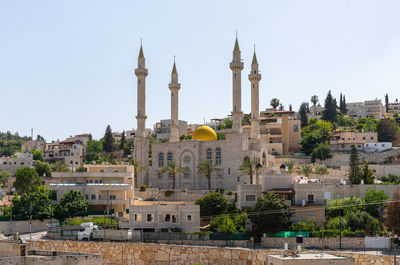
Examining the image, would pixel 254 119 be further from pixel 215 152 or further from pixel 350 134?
pixel 350 134

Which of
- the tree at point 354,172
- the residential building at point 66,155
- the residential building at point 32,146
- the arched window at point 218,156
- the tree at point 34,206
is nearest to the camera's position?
the tree at point 34,206

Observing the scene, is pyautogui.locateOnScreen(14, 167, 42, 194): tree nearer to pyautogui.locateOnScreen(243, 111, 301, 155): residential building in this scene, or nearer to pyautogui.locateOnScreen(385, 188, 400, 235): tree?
pyautogui.locateOnScreen(243, 111, 301, 155): residential building

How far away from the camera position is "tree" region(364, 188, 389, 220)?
47625mm

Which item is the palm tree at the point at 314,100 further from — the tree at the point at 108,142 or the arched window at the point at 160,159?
the arched window at the point at 160,159

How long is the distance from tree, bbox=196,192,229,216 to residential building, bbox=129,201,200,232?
7.98 feet

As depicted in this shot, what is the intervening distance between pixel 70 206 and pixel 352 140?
2033 inches

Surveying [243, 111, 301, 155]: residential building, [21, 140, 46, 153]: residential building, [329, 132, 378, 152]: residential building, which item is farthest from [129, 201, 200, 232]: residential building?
[21, 140, 46, 153]: residential building

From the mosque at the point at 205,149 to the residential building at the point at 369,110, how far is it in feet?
207

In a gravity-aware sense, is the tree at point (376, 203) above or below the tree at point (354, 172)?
below

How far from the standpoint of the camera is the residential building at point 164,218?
47719mm

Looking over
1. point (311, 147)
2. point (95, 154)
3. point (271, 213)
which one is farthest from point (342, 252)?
point (95, 154)

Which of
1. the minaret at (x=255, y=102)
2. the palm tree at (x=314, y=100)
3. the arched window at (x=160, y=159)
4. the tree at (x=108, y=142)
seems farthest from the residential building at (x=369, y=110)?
the arched window at (x=160, y=159)

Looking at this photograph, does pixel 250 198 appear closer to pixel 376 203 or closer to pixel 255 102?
pixel 376 203

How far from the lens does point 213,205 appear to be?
5006 centimetres
